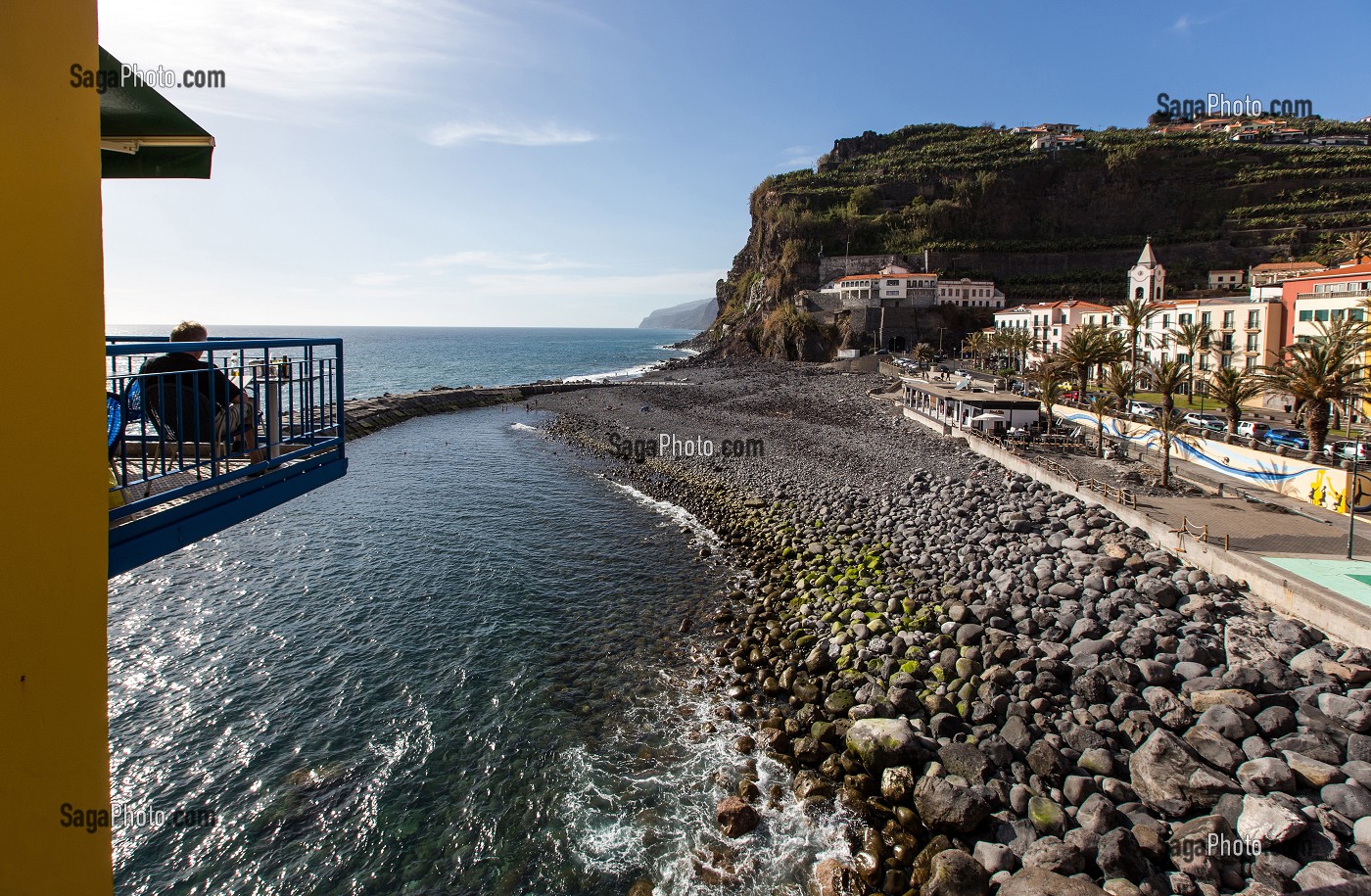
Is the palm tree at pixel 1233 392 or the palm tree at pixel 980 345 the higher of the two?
the palm tree at pixel 980 345

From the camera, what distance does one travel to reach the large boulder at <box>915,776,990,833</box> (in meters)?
9.58

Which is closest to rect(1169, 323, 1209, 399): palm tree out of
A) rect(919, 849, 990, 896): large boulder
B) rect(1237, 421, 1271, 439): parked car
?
rect(1237, 421, 1271, 439): parked car

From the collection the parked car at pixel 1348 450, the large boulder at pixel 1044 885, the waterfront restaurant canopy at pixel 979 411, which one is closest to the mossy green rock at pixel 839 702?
the large boulder at pixel 1044 885

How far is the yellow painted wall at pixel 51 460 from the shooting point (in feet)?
8.90

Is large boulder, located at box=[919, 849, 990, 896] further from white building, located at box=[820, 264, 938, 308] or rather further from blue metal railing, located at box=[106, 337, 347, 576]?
white building, located at box=[820, 264, 938, 308]

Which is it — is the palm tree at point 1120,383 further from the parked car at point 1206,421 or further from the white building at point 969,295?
the white building at point 969,295

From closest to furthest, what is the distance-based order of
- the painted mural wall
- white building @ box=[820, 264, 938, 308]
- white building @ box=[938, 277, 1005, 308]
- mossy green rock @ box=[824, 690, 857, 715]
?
mossy green rock @ box=[824, 690, 857, 715] → the painted mural wall → white building @ box=[820, 264, 938, 308] → white building @ box=[938, 277, 1005, 308]

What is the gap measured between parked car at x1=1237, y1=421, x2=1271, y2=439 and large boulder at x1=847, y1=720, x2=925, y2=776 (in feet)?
80.7

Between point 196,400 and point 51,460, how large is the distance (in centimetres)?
297

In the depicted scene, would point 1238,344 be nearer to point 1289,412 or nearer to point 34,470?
point 1289,412

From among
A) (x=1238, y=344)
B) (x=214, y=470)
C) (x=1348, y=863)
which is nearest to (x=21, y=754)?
(x=214, y=470)

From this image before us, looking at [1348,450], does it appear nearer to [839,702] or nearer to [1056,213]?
[839,702]

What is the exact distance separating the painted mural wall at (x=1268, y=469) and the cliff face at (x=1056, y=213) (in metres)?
65.2

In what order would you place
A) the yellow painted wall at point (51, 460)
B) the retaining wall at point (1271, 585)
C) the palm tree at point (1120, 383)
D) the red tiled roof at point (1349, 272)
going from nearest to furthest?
the yellow painted wall at point (51, 460) < the retaining wall at point (1271, 585) < the palm tree at point (1120, 383) < the red tiled roof at point (1349, 272)
